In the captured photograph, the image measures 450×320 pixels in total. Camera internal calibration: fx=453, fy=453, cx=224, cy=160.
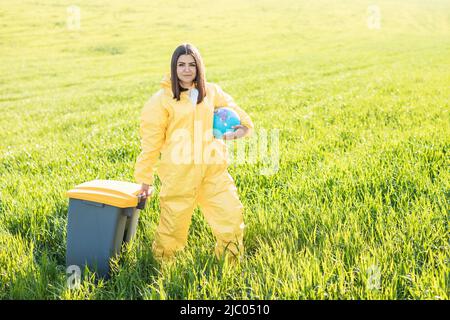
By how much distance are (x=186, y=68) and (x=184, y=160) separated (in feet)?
2.20

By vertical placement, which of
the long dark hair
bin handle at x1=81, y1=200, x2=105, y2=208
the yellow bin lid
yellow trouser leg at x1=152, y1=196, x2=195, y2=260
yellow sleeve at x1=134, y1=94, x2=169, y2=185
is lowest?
yellow trouser leg at x1=152, y1=196, x2=195, y2=260

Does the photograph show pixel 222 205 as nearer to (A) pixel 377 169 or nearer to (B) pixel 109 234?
(B) pixel 109 234

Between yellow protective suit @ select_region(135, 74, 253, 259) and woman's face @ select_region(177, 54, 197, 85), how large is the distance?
0.10 metres

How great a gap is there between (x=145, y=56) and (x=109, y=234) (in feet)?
99.4

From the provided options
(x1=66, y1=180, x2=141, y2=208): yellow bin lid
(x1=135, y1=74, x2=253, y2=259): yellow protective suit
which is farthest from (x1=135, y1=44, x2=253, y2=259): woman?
(x1=66, y1=180, x2=141, y2=208): yellow bin lid

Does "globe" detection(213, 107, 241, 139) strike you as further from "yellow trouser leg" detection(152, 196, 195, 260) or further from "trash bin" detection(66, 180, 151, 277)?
"trash bin" detection(66, 180, 151, 277)

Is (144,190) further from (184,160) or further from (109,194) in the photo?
(184,160)

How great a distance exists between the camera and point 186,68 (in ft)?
10.8

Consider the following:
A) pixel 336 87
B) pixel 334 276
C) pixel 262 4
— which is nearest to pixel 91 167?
pixel 334 276

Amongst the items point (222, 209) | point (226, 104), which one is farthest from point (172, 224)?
point (226, 104)

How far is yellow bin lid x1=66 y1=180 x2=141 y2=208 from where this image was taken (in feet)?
10.3

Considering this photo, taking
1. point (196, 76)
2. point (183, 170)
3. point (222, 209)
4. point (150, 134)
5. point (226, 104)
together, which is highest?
point (196, 76)

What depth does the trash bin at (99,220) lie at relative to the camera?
3180mm

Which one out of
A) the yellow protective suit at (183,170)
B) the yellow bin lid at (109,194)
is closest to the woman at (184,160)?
the yellow protective suit at (183,170)
